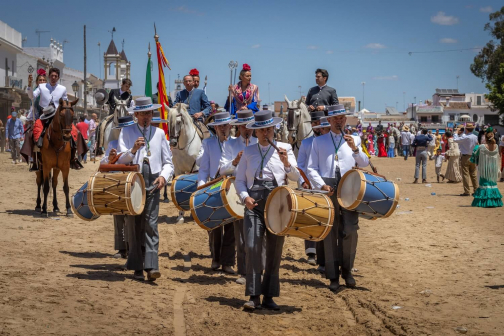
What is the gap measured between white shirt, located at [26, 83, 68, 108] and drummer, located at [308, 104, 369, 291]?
7673mm

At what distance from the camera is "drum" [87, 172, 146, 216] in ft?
26.9

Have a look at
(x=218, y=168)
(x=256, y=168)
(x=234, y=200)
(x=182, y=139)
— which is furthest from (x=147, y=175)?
(x=182, y=139)

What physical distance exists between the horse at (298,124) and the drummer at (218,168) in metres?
5.40

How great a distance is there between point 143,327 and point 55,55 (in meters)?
80.3

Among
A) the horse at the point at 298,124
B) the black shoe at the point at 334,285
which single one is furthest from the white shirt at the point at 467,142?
the black shoe at the point at 334,285

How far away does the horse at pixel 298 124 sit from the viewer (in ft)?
52.1

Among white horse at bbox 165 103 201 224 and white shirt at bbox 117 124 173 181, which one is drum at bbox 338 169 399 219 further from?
white horse at bbox 165 103 201 224

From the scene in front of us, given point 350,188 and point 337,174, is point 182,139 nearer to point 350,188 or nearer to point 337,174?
point 337,174

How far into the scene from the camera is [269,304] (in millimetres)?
7914

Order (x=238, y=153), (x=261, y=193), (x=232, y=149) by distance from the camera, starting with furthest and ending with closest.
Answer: (x=232, y=149) < (x=238, y=153) < (x=261, y=193)

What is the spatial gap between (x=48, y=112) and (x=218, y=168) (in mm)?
6076

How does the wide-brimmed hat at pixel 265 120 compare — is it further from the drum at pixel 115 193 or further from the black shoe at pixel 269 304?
the black shoe at pixel 269 304

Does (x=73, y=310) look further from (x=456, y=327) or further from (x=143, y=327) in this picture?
(x=456, y=327)

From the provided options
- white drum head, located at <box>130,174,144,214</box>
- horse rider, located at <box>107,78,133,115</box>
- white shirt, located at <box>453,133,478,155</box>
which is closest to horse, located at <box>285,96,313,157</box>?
horse rider, located at <box>107,78,133,115</box>
